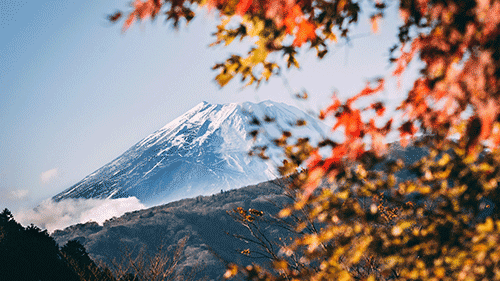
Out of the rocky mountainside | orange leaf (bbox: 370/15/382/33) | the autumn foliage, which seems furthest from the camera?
the rocky mountainside

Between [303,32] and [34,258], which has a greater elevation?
[34,258]

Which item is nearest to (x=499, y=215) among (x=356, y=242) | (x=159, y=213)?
(x=356, y=242)

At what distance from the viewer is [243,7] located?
3.71ft

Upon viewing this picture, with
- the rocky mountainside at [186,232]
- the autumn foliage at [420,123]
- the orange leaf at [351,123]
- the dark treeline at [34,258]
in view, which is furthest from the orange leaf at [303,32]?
the rocky mountainside at [186,232]

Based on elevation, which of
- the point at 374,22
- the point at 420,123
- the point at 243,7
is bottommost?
the point at 420,123

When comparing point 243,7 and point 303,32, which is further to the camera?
point 303,32

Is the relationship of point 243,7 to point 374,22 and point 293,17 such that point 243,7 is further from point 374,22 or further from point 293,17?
point 374,22

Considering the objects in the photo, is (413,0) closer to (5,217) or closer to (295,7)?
(295,7)

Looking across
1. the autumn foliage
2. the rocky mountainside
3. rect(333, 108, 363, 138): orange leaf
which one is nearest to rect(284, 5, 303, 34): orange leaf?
the autumn foliage

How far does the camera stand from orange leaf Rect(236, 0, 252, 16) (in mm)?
1122

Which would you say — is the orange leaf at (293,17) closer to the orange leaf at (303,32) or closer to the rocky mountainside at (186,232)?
the orange leaf at (303,32)

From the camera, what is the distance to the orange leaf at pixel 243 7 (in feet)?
3.68

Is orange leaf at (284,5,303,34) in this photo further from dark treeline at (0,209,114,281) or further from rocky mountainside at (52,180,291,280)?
rocky mountainside at (52,180,291,280)

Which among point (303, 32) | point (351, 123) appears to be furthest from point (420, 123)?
point (303, 32)
